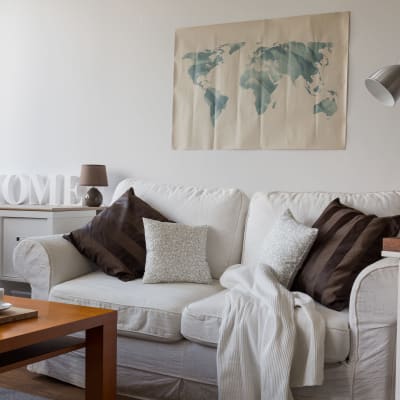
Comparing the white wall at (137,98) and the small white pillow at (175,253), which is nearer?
the small white pillow at (175,253)

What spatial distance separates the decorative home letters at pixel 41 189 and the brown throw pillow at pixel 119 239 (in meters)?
0.95

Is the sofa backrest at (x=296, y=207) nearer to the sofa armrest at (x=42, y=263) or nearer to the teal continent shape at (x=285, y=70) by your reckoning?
the teal continent shape at (x=285, y=70)

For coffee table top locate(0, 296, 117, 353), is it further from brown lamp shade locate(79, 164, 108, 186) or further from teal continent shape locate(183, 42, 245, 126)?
teal continent shape locate(183, 42, 245, 126)


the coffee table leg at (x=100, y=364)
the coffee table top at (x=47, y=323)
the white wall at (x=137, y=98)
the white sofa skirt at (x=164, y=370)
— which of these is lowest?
the white sofa skirt at (x=164, y=370)

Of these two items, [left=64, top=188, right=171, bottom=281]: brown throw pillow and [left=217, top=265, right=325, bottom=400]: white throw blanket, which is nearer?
[left=217, top=265, right=325, bottom=400]: white throw blanket

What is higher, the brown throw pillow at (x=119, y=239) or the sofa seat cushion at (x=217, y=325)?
the brown throw pillow at (x=119, y=239)

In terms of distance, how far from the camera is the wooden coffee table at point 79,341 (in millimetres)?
1899

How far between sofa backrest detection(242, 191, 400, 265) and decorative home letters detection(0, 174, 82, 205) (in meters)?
1.48

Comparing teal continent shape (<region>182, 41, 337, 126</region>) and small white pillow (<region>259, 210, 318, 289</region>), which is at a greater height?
teal continent shape (<region>182, 41, 337, 126</region>)

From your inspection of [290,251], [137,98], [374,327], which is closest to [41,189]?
[137,98]

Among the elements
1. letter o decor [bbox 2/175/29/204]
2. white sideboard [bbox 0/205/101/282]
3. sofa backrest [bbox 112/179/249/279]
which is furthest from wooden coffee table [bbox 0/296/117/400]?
letter o decor [bbox 2/175/29/204]

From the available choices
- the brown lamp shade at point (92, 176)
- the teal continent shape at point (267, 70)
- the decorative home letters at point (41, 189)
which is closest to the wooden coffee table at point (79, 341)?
the brown lamp shade at point (92, 176)

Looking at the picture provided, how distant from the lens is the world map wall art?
331 centimetres

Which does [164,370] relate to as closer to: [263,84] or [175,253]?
[175,253]
